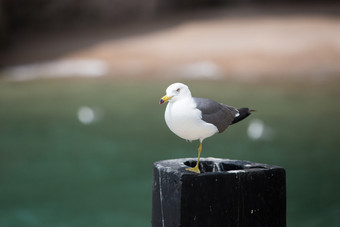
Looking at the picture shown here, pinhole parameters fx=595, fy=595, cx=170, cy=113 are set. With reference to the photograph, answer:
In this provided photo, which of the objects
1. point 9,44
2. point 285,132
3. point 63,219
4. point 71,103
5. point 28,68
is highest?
point 9,44

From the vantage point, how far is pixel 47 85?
952 cm

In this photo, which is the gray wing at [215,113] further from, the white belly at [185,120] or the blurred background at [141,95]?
the blurred background at [141,95]

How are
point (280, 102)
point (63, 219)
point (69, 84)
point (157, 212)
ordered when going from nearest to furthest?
point (157, 212)
point (63, 219)
point (280, 102)
point (69, 84)

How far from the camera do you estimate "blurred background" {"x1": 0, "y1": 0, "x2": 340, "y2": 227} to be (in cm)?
571

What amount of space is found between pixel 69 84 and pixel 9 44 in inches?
115

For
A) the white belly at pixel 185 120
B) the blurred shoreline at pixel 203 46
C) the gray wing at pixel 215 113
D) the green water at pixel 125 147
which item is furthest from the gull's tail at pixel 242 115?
the blurred shoreline at pixel 203 46

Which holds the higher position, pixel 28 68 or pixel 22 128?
pixel 28 68

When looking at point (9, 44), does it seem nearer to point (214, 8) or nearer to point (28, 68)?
point (28, 68)

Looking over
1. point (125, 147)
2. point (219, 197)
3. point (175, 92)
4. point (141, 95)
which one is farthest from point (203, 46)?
point (219, 197)

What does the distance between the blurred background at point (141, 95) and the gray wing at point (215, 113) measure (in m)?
3.21

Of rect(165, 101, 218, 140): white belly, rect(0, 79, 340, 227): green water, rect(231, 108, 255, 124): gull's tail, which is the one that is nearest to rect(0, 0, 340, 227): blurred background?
rect(0, 79, 340, 227): green water

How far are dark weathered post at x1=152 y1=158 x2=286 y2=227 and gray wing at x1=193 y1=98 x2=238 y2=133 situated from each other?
168 mm

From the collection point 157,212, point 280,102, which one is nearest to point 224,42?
point 280,102

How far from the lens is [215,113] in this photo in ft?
6.77
